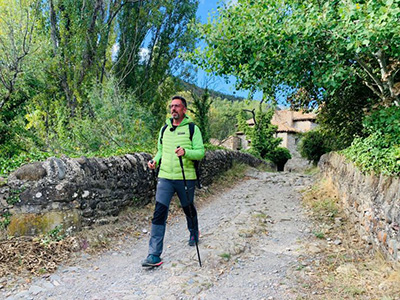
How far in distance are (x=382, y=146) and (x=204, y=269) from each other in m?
3.03

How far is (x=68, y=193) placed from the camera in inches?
166

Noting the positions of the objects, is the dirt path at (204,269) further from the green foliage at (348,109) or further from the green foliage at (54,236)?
the green foliage at (348,109)

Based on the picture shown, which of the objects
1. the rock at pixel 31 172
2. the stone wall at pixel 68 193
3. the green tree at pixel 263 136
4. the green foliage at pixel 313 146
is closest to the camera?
the stone wall at pixel 68 193

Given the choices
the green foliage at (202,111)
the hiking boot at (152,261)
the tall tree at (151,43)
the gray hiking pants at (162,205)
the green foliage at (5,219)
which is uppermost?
the tall tree at (151,43)

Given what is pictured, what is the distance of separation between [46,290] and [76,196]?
1.49 metres

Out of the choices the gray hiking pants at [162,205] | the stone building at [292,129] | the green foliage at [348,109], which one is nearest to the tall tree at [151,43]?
the green foliage at [348,109]

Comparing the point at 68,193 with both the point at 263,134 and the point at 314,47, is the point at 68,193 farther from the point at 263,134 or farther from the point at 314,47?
the point at 263,134

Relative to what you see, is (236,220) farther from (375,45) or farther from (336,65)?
(375,45)

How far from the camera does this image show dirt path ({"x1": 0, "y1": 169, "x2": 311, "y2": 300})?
3018 mm

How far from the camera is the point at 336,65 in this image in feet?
14.9

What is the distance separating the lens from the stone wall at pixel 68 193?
12.7 ft

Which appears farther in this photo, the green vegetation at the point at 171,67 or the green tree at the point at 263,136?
the green tree at the point at 263,136

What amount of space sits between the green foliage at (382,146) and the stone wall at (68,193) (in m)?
3.97

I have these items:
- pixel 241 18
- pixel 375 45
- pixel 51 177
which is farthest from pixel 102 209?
pixel 375 45
